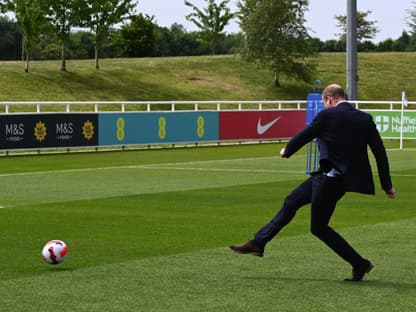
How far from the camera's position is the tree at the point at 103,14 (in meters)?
61.0

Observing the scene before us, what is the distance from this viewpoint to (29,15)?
5731 centimetres

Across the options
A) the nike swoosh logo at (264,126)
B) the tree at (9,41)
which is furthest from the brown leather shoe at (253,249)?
the tree at (9,41)

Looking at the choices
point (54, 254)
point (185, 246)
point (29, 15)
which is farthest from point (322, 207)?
point (29, 15)

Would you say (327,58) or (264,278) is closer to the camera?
(264,278)

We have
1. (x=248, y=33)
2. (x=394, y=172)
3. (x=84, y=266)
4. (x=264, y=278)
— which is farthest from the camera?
Answer: (x=248, y=33)

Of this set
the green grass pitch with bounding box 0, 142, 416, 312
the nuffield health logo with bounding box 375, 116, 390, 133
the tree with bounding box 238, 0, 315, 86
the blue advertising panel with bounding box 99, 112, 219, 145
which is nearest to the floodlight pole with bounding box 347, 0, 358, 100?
the nuffield health logo with bounding box 375, 116, 390, 133

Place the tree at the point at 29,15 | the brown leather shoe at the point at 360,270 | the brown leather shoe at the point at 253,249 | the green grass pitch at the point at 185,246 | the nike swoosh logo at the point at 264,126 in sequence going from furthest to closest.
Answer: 1. the tree at the point at 29,15
2. the nike swoosh logo at the point at 264,126
3. the brown leather shoe at the point at 253,249
4. the brown leather shoe at the point at 360,270
5. the green grass pitch at the point at 185,246

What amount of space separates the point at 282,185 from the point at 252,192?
1.71m

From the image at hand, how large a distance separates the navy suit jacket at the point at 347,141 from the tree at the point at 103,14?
5146 centimetres

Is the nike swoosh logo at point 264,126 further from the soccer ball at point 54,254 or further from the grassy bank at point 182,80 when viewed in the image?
the soccer ball at point 54,254

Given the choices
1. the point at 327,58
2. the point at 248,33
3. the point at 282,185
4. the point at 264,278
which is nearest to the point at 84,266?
the point at 264,278

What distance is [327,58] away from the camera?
87250 millimetres

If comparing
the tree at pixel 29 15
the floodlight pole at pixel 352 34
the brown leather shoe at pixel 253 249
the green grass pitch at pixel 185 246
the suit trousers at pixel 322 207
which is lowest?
the green grass pitch at pixel 185 246

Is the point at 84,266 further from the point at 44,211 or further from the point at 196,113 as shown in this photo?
the point at 196,113
